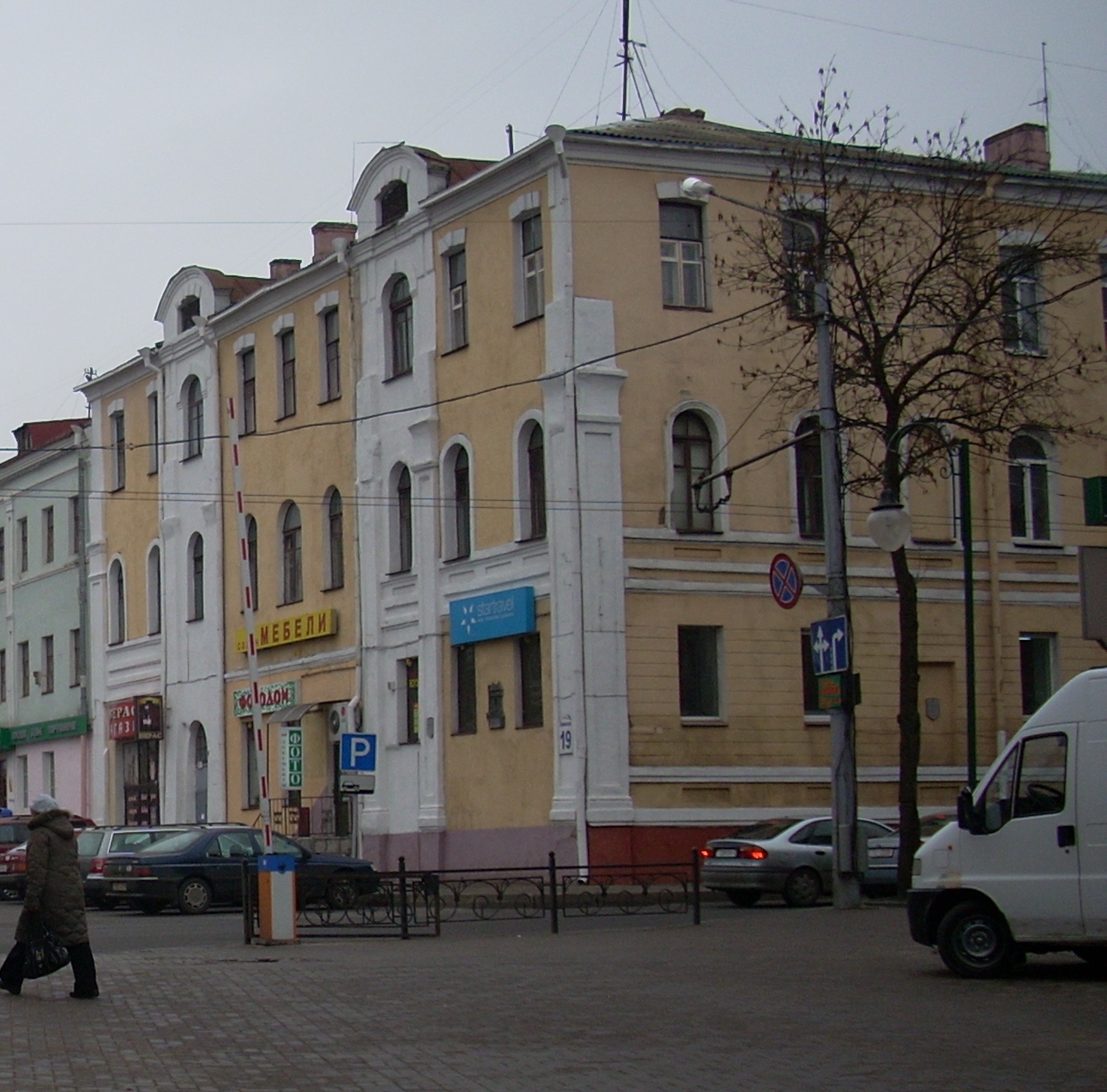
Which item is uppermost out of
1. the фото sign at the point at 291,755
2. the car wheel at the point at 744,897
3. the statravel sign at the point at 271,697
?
the statravel sign at the point at 271,697

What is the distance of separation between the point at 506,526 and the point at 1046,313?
11.1 metres

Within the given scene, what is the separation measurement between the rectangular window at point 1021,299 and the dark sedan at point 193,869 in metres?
13.2

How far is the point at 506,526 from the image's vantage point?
37.2 meters

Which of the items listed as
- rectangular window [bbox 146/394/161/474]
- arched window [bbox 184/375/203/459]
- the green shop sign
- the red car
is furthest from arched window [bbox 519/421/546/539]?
the green shop sign

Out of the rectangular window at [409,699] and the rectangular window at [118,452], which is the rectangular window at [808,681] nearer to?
the rectangular window at [409,699]

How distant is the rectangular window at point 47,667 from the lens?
58.2 meters

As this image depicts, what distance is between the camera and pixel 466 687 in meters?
38.5

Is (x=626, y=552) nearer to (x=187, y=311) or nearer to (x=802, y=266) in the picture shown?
(x=802, y=266)

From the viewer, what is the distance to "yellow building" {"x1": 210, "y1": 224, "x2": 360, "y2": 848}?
140 feet

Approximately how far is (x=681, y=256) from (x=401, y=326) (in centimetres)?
708

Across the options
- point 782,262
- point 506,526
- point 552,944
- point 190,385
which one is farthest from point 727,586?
point 190,385

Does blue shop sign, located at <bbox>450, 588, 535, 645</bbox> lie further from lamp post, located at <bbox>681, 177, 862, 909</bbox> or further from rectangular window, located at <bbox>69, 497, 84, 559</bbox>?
rectangular window, located at <bbox>69, 497, 84, 559</bbox>

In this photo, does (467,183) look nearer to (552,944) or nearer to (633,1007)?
(552,944)

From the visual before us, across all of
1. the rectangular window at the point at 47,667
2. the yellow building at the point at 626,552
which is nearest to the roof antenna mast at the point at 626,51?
the yellow building at the point at 626,552
